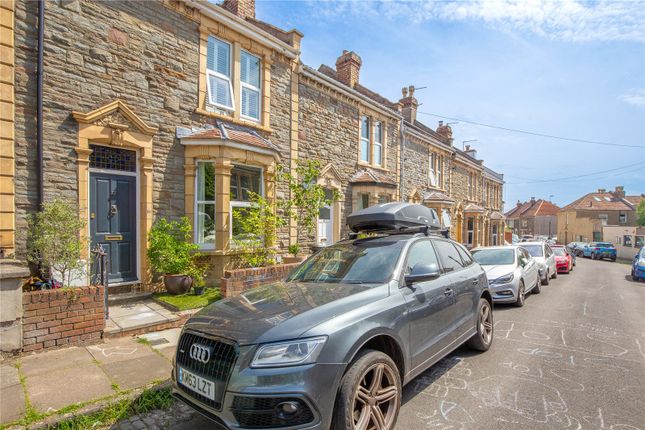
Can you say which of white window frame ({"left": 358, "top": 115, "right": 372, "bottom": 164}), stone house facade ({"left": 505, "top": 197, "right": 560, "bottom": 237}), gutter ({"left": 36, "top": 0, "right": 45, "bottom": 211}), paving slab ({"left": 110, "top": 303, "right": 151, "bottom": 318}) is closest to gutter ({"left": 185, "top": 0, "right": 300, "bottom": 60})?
gutter ({"left": 36, "top": 0, "right": 45, "bottom": 211})

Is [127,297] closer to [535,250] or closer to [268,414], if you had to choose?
[268,414]

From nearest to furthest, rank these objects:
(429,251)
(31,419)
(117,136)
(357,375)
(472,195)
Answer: (357,375), (31,419), (429,251), (117,136), (472,195)

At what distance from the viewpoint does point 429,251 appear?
14.5 ft

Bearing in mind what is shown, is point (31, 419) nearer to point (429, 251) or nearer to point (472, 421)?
point (472, 421)

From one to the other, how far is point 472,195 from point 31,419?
91.3 feet

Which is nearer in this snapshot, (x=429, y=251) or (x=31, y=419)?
(x=31, y=419)

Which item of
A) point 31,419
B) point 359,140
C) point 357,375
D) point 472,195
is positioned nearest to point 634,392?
point 357,375

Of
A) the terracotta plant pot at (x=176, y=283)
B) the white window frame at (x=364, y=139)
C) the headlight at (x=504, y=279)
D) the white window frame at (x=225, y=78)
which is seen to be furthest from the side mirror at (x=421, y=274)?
the white window frame at (x=364, y=139)

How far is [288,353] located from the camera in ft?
8.21

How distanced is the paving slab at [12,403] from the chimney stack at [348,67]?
46.6 ft

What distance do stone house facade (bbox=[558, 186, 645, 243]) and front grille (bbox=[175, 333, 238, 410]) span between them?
5752 centimetres

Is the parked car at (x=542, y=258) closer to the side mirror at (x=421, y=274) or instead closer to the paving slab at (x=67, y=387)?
the side mirror at (x=421, y=274)

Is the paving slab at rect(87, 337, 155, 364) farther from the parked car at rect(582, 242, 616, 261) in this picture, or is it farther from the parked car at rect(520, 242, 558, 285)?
the parked car at rect(582, 242, 616, 261)

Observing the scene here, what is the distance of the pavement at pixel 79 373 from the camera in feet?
11.4
